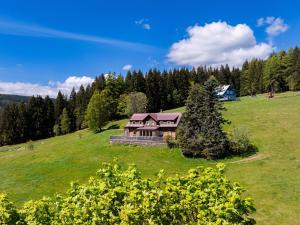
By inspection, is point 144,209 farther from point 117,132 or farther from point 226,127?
point 117,132

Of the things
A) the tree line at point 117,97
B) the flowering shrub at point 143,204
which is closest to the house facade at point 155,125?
the tree line at point 117,97

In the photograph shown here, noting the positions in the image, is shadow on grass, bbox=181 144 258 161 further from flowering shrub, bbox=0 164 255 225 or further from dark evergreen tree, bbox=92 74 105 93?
dark evergreen tree, bbox=92 74 105 93

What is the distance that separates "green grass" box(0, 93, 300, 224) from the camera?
38.4 m

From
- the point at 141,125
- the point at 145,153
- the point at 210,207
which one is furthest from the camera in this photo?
the point at 141,125

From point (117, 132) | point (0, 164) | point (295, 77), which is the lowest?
point (0, 164)

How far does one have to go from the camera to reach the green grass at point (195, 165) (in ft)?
126

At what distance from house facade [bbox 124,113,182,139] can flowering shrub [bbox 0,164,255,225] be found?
54.6 m

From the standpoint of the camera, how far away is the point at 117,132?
78.4 meters

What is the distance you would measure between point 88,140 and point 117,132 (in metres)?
7.50

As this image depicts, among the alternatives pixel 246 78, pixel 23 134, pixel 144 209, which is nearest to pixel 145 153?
pixel 144 209

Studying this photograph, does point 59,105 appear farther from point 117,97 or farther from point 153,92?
point 153,92

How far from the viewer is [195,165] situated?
52.8 metres

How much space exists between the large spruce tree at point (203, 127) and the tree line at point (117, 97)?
121 ft

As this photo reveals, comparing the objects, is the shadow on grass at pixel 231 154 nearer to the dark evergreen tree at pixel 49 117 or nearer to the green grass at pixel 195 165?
the green grass at pixel 195 165
